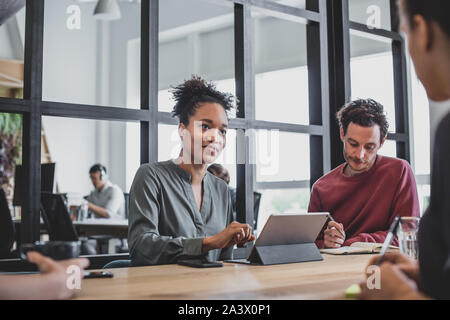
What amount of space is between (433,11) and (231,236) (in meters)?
0.98

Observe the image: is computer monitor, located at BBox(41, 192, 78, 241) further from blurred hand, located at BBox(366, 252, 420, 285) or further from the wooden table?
blurred hand, located at BBox(366, 252, 420, 285)

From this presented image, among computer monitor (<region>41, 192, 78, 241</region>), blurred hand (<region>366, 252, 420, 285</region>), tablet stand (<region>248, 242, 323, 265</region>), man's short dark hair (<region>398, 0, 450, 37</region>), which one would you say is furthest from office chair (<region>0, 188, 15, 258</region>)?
man's short dark hair (<region>398, 0, 450, 37</region>)

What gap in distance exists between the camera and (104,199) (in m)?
5.75

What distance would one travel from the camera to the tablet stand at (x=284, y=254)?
1612 millimetres

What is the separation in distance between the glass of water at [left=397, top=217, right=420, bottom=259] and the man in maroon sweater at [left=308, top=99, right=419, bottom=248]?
1.96 feet

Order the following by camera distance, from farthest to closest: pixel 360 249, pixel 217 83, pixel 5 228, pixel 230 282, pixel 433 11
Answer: pixel 5 228 → pixel 217 83 → pixel 360 249 → pixel 230 282 → pixel 433 11

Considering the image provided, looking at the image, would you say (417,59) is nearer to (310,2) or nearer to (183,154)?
(183,154)

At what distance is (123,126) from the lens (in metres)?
7.68

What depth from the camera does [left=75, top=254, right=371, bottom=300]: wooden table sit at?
1071 millimetres

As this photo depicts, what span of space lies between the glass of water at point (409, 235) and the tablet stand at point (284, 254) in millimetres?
262

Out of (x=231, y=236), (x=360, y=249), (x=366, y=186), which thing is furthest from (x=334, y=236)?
(x=231, y=236)

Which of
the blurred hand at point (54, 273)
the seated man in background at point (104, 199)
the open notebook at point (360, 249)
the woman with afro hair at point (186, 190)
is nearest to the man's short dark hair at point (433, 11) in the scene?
the blurred hand at point (54, 273)

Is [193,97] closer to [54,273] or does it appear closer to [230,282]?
[230,282]

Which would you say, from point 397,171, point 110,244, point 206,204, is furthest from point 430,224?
point 110,244
